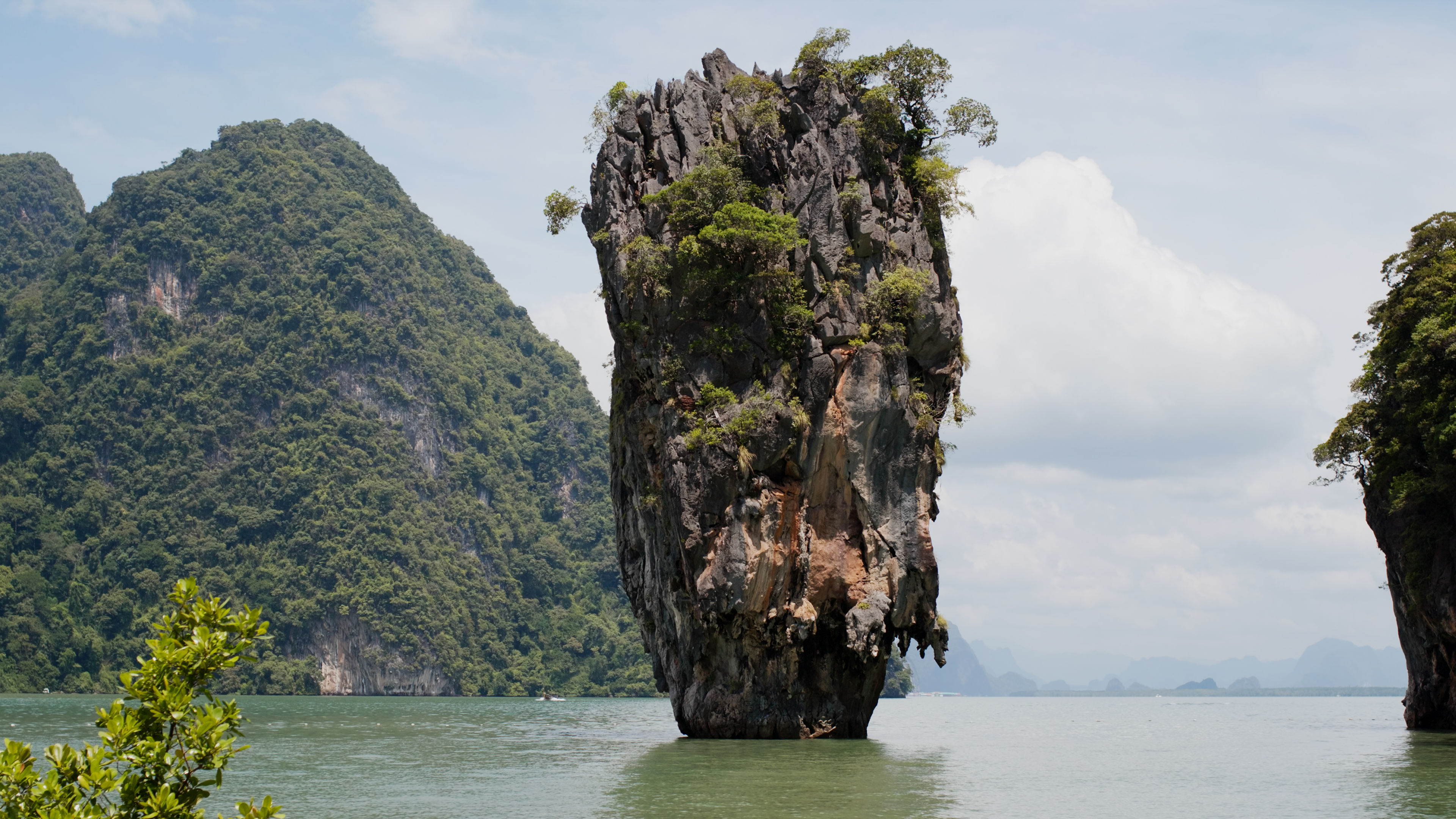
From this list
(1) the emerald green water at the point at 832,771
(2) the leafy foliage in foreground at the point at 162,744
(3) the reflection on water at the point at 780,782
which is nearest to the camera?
(2) the leafy foliage in foreground at the point at 162,744

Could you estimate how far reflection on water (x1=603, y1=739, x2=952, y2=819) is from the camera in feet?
55.1

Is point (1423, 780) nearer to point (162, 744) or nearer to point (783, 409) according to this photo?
point (783, 409)

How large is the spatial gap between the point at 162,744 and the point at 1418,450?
30.3 metres

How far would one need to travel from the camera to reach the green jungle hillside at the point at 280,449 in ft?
293

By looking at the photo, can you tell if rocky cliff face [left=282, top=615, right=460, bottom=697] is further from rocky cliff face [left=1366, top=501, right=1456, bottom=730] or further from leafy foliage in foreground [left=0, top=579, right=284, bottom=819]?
leafy foliage in foreground [left=0, top=579, right=284, bottom=819]

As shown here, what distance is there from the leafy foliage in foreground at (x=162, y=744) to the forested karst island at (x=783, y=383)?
2000 centimetres

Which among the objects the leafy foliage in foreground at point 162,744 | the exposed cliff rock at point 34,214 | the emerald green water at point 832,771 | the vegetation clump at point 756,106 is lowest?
the emerald green water at point 832,771

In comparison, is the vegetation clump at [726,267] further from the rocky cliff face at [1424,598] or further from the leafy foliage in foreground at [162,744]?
the leafy foliage in foreground at [162,744]

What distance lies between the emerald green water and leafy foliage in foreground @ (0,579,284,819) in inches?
429

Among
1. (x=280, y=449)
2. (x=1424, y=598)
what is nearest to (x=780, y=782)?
(x=1424, y=598)

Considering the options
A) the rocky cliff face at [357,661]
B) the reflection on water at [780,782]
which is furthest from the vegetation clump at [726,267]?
the rocky cliff face at [357,661]

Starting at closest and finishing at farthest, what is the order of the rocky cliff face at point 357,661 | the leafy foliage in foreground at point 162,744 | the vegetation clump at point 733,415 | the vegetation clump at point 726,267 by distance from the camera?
the leafy foliage in foreground at point 162,744 < the vegetation clump at point 733,415 < the vegetation clump at point 726,267 < the rocky cliff face at point 357,661

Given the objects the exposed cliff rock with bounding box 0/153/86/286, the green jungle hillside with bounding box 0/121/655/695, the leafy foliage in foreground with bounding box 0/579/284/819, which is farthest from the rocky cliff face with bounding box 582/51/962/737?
the exposed cliff rock with bounding box 0/153/86/286

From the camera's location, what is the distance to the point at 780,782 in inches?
770
